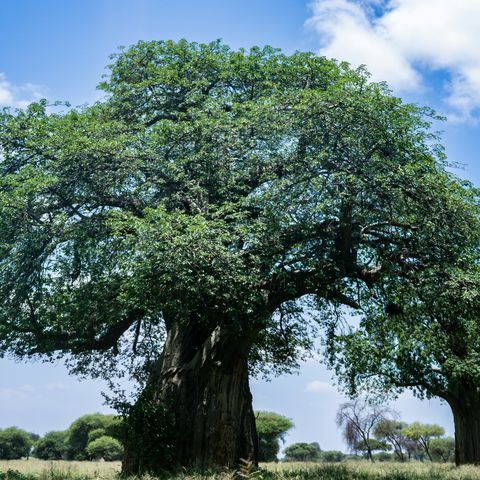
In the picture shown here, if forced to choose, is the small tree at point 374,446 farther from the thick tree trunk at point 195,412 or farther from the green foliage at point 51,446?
the thick tree trunk at point 195,412

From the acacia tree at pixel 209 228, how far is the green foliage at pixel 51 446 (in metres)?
61.1

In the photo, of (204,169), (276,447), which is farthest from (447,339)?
(276,447)

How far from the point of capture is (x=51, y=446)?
75.7 m

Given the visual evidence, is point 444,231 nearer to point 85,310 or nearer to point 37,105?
point 85,310

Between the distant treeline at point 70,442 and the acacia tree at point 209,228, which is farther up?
the acacia tree at point 209,228

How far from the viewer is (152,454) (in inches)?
666

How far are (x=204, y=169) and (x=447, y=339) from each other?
13.2m

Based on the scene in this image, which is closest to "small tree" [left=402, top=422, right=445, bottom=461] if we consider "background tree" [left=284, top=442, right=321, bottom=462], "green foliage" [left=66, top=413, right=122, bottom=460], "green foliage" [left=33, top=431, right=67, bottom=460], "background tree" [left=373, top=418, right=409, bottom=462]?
"background tree" [left=373, top=418, right=409, bottom=462]

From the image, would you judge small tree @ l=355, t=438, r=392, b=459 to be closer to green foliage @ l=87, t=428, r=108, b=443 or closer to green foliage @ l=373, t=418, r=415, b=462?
green foliage @ l=373, t=418, r=415, b=462

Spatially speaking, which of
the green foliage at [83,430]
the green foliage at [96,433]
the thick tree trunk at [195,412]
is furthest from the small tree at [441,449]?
the thick tree trunk at [195,412]

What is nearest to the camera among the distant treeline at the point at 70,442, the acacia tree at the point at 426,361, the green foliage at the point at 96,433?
the acacia tree at the point at 426,361

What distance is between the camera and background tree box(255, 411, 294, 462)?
61750 millimetres

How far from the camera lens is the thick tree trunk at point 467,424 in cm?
2859

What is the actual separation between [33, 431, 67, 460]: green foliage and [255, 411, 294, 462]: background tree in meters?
28.1
